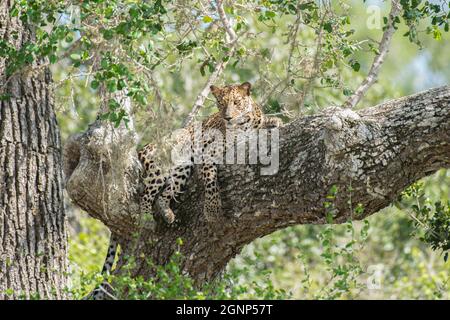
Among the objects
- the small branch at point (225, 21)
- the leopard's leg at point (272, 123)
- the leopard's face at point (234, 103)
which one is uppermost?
the small branch at point (225, 21)

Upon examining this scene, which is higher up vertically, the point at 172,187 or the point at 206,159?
the point at 206,159

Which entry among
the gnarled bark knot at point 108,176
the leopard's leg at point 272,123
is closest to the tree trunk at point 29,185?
the gnarled bark knot at point 108,176

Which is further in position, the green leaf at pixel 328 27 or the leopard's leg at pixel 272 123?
the leopard's leg at pixel 272 123

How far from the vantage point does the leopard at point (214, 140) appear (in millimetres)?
7309

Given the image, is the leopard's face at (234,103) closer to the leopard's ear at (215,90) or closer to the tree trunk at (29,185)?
the leopard's ear at (215,90)

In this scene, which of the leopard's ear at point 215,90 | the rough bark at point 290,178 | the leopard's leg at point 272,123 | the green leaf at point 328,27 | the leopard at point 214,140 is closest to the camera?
the rough bark at point 290,178

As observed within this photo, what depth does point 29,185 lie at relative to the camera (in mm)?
7551

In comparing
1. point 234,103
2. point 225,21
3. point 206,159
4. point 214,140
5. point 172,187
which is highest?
point 225,21

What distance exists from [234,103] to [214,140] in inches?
26.5

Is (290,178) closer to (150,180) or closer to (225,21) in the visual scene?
(150,180)

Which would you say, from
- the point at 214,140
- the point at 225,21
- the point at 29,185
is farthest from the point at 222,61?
the point at 29,185

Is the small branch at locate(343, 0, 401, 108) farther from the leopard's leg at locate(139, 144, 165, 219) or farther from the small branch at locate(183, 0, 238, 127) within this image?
the leopard's leg at locate(139, 144, 165, 219)
